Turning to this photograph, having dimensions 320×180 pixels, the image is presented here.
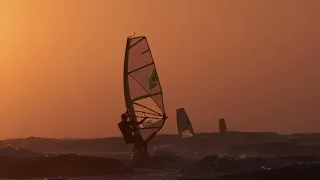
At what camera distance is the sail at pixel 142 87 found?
1107 inches

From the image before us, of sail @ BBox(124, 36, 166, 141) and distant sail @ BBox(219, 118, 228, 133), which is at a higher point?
sail @ BBox(124, 36, 166, 141)

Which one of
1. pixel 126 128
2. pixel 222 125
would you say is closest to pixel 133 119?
pixel 126 128

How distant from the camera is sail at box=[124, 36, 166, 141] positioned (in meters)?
28.1

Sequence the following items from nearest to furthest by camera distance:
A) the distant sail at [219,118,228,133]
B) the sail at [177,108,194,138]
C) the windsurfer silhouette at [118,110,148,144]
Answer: the windsurfer silhouette at [118,110,148,144] → the sail at [177,108,194,138] → the distant sail at [219,118,228,133]

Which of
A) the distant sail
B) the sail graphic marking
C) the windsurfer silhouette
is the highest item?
the sail graphic marking

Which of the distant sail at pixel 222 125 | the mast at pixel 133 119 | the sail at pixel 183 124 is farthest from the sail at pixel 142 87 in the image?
the distant sail at pixel 222 125

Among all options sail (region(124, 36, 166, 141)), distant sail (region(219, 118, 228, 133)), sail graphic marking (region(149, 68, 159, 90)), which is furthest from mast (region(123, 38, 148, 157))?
distant sail (region(219, 118, 228, 133))

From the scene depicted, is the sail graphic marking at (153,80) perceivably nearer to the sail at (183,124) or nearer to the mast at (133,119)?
the mast at (133,119)

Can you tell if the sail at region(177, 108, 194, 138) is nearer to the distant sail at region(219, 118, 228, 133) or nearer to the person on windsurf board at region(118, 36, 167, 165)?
the distant sail at region(219, 118, 228, 133)

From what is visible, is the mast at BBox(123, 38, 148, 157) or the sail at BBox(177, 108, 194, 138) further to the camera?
the sail at BBox(177, 108, 194, 138)

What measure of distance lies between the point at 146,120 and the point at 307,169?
475 inches

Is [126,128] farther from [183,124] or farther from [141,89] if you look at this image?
[183,124]

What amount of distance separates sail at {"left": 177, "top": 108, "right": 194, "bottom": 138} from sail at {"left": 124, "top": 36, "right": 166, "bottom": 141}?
788 inches

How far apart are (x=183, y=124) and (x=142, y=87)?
21350mm
